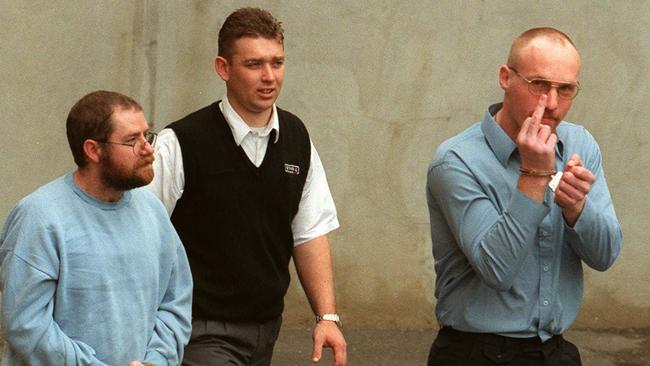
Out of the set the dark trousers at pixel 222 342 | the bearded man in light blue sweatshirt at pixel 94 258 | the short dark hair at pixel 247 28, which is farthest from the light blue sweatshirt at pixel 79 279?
the short dark hair at pixel 247 28

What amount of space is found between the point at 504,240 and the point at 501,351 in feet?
1.49

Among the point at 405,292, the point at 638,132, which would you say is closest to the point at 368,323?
the point at 405,292

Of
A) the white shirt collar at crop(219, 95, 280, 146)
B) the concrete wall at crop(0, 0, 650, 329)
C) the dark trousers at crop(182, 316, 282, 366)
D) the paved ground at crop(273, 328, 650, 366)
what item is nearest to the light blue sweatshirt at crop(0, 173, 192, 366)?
the dark trousers at crop(182, 316, 282, 366)

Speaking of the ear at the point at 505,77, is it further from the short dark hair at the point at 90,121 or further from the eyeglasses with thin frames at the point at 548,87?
the short dark hair at the point at 90,121

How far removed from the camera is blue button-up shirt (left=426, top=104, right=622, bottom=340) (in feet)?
17.2

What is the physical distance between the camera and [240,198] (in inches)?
A: 229

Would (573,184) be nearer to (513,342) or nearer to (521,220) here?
(521,220)

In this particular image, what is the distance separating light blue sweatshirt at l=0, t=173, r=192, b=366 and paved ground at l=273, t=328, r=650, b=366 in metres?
3.22

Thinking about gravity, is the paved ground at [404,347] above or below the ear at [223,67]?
below

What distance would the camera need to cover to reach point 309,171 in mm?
6109

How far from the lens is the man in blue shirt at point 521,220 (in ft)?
17.1

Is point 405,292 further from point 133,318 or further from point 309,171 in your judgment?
point 133,318

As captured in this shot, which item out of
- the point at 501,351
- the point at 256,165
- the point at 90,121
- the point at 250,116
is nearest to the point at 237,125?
the point at 250,116

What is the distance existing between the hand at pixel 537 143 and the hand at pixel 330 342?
1.15m
